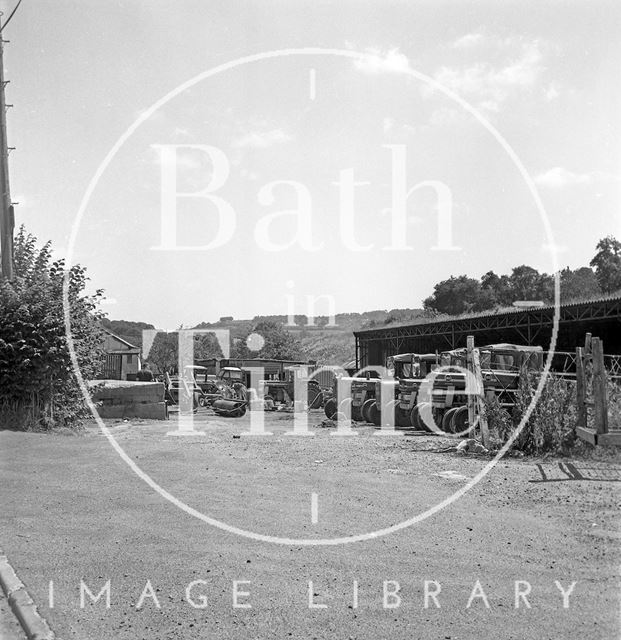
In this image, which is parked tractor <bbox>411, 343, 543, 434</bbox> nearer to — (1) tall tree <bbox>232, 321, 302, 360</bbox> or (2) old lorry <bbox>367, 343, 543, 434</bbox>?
(2) old lorry <bbox>367, 343, 543, 434</bbox>

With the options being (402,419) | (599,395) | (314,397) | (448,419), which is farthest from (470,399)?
(314,397)

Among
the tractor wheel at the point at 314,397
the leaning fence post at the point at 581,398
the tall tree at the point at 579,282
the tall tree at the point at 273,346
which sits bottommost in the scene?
the tractor wheel at the point at 314,397

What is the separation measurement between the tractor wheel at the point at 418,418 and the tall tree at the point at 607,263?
46.2m

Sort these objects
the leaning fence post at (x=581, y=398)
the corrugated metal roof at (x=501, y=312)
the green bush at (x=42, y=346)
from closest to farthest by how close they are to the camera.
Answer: the leaning fence post at (x=581, y=398) → the green bush at (x=42, y=346) → the corrugated metal roof at (x=501, y=312)

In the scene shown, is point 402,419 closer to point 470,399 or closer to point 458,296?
point 470,399

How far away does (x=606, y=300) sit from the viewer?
28547mm

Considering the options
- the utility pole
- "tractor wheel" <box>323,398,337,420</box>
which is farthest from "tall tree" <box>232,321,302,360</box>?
the utility pole

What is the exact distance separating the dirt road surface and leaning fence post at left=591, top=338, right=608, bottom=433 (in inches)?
45.1

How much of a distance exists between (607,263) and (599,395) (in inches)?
2477

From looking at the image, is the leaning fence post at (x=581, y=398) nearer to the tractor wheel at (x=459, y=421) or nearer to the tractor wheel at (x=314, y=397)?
the tractor wheel at (x=459, y=421)

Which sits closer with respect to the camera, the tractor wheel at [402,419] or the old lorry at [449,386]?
the old lorry at [449,386]

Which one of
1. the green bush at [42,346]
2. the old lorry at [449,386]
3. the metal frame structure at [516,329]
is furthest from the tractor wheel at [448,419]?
the metal frame structure at [516,329]

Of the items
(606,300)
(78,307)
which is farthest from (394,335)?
(78,307)

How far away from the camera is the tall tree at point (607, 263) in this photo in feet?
197
